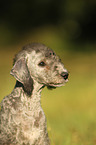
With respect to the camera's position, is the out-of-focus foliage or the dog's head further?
the out-of-focus foliage

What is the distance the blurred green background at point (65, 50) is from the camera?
26.2 ft

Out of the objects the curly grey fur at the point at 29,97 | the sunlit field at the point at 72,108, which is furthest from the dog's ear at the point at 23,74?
the sunlit field at the point at 72,108

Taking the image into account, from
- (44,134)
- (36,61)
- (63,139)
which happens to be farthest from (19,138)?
(63,139)

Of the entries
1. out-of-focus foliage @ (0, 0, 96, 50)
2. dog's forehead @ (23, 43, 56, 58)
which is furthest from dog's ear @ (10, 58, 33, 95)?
out-of-focus foliage @ (0, 0, 96, 50)

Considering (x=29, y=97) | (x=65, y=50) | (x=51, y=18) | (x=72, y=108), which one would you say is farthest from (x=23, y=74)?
(x=51, y=18)

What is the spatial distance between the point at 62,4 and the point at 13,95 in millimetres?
16759

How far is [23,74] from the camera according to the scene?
5043 mm

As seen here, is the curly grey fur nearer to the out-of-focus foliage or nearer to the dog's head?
the dog's head

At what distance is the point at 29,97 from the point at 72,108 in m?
4.24

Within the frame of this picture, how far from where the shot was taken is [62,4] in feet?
69.5

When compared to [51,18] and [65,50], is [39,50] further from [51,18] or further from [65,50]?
[51,18]

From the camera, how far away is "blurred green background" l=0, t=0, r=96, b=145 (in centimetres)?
800

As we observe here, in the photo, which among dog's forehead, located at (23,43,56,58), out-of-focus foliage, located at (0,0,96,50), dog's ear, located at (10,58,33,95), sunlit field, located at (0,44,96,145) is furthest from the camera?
out-of-focus foliage, located at (0,0,96,50)

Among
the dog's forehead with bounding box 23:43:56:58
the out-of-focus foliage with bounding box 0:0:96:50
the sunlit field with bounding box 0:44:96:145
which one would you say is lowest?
the sunlit field with bounding box 0:44:96:145
